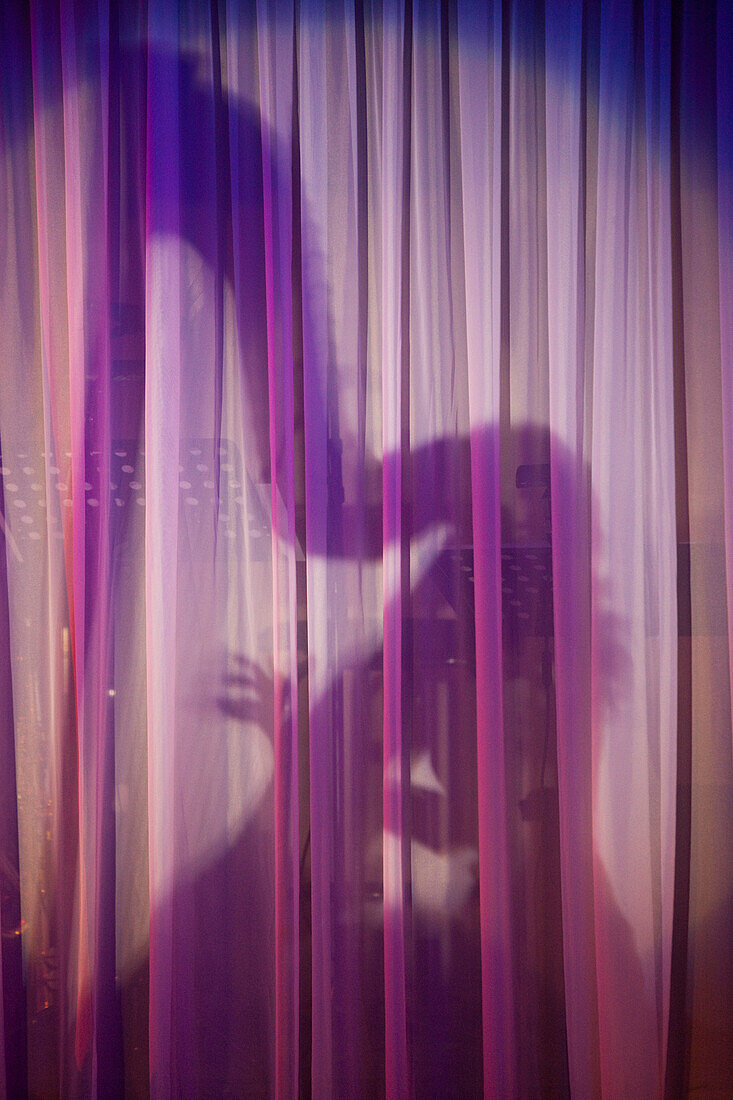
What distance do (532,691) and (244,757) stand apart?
0.61m

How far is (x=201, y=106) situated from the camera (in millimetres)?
1489

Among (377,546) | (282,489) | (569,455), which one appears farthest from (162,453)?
(569,455)

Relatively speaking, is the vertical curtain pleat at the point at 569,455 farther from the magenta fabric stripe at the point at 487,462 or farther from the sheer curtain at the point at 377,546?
the magenta fabric stripe at the point at 487,462

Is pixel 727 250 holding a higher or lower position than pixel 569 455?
higher

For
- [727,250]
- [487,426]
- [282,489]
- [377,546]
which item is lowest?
[377,546]

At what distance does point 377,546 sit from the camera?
1.48 metres

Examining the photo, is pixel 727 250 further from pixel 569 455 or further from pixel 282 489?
pixel 282 489

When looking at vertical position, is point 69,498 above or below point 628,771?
above

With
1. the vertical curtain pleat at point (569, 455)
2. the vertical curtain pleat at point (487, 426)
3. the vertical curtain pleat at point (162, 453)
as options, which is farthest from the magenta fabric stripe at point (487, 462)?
the vertical curtain pleat at point (162, 453)

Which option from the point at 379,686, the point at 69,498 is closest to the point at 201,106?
the point at 69,498

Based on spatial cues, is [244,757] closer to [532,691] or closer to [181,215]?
[532,691]

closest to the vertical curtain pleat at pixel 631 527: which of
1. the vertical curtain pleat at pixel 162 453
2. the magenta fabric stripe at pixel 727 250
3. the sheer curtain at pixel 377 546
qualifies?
the sheer curtain at pixel 377 546

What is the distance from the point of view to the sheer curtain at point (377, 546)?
144 cm

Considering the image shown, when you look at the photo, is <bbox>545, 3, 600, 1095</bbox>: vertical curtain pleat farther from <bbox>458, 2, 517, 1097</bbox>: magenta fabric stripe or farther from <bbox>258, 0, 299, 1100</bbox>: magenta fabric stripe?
<bbox>258, 0, 299, 1100</bbox>: magenta fabric stripe
